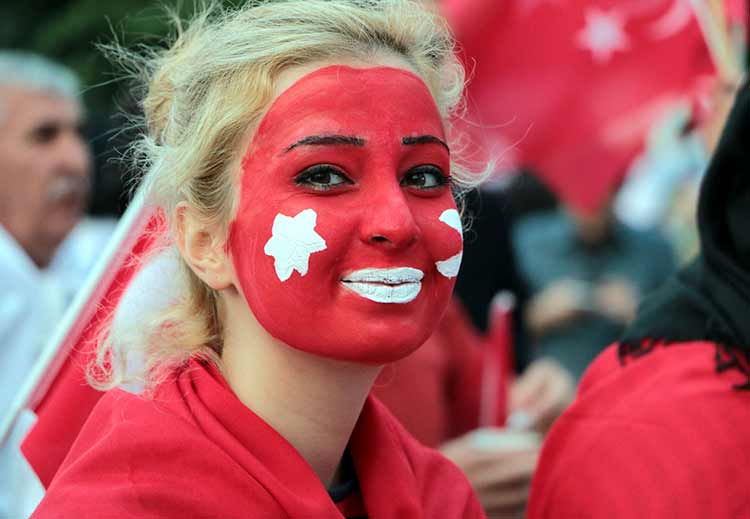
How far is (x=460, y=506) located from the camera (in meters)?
2.40

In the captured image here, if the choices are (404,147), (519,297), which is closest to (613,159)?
(519,297)

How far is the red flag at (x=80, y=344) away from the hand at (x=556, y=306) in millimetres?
3013

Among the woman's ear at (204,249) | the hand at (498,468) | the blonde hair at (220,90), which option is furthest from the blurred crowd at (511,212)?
the woman's ear at (204,249)

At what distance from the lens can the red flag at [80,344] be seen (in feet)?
8.75

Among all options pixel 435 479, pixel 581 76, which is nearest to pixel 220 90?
pixel 435 479

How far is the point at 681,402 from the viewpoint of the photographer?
8.45 ft

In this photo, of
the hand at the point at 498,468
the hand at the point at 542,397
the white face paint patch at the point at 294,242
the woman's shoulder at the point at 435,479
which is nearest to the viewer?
the white face paint patch at the point at 294,242

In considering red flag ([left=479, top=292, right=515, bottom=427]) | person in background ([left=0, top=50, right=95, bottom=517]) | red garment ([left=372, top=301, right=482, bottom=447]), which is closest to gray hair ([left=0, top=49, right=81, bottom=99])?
person in background ([left=0, top=50, right=95, bottom=517])

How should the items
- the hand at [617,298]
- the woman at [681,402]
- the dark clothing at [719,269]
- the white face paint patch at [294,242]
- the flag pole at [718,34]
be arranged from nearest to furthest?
the white face paint patch at [294,242], the woman at [681,402], the dark clothing at [719,269], the flag pole at [718,34], the hand at [617,298]

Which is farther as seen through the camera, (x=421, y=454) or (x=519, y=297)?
(x=519, y=297)

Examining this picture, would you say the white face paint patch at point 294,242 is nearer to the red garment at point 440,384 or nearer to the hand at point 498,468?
the red garment at point 440,384

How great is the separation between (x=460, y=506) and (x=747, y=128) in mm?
1075

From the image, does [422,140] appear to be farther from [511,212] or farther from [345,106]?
[511,212]

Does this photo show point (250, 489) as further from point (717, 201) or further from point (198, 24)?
point (717, 201)
